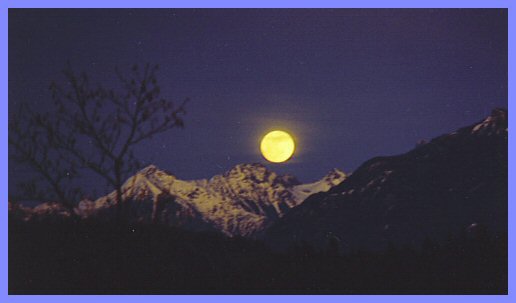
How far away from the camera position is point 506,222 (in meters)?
9.41

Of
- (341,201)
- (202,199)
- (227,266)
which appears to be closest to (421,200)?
(341,201)

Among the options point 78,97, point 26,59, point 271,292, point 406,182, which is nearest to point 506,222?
point 406,182

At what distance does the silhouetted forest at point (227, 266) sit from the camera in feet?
28.8

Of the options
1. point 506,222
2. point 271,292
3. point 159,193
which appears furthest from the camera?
point 159,193

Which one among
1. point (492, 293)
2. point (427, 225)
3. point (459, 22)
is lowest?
point (492, 293)

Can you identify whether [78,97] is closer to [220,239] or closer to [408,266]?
[220,239]

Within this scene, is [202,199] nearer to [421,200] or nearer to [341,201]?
[341,201]

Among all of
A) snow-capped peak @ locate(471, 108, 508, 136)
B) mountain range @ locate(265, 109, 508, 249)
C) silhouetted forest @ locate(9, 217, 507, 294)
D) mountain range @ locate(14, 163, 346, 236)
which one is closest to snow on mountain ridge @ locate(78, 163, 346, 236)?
mountain range @ locate(14, 163, 346, 236)

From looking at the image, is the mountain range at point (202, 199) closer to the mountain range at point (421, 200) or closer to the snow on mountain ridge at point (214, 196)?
the snow on mountain ridge at point (214, 196)

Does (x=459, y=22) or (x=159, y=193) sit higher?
(x=459, y=22)

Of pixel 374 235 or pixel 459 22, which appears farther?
pixel 374 235

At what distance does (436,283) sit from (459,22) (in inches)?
142

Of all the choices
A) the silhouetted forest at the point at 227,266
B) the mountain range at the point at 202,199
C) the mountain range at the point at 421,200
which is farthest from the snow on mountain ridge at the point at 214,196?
the silhouetted forest at the point at 227,266

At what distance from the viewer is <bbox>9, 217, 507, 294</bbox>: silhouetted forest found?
8.78 m
